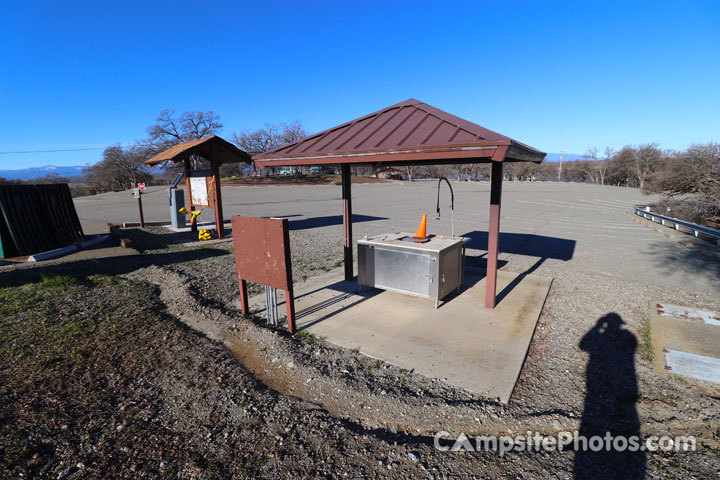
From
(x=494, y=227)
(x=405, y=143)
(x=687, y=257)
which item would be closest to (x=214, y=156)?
(x=405, y=143)

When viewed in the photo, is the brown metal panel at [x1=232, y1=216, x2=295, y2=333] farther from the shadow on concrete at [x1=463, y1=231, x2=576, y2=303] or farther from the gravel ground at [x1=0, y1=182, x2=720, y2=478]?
the shadow on concrete at [x1=463, y1=231, x2=576, y2=303]

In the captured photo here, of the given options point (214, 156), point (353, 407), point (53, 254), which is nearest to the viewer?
point (353, 407)

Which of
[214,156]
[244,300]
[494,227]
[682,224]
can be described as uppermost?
[214,156]

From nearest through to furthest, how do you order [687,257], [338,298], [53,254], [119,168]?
[338,298] → [53,254] → [687,257] → [119,168]

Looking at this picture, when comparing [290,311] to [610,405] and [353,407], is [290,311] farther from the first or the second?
[610,405]

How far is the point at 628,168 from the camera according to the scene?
2245 inches

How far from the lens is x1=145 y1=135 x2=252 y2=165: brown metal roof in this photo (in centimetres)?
1029

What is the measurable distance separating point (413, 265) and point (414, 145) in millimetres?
1802

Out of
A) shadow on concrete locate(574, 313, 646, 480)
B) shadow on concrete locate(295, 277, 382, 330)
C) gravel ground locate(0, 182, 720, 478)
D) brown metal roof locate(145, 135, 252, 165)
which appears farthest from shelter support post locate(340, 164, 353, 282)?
brown metal roof locate(145, 135, 252, 165)

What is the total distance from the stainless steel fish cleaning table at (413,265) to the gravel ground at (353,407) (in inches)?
53.5

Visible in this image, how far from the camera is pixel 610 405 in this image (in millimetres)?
3018

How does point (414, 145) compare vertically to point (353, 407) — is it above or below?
above

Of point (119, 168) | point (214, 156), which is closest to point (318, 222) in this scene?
point (214, 156)

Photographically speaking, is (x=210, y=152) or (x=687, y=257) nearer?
(x=687, y=257)
